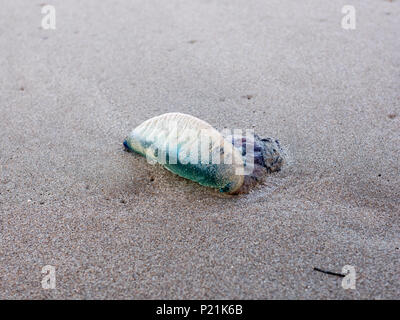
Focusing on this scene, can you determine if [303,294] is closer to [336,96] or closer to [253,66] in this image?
[336,96]

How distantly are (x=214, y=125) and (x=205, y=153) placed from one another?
1.88 ft

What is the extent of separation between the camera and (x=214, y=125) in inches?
102

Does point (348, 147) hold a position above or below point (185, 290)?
above

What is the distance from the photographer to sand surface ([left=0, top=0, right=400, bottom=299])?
5.85ft

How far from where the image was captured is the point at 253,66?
311cm

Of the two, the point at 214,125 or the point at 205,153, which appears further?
the point at 214,125

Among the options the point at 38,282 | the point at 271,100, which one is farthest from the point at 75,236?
the point at 271,100

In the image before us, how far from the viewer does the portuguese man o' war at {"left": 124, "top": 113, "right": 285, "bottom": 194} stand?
2049mm

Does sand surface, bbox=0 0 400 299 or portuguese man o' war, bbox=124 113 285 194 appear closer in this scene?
sand surface, bbox=0 0 400 299

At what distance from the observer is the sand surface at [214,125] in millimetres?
1782

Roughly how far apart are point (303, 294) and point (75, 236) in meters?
0.96

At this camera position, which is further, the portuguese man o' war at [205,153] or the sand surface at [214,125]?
the portuguese man o' war at [205,153]

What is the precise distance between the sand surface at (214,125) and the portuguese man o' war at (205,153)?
0.07m

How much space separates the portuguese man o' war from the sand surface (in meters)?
0.07
